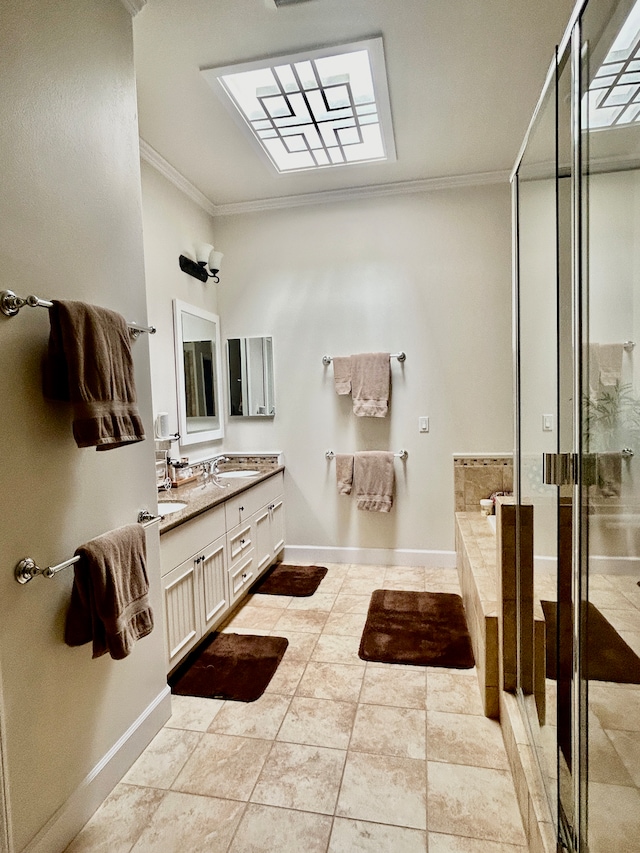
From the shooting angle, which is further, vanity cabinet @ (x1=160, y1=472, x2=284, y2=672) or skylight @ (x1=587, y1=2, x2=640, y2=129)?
vanity cabinet @ (x1=160, y1=472, x2=284, y2=672)

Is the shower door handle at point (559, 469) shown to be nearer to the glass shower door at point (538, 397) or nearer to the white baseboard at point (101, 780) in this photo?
the glass shower door at point (538, 397)

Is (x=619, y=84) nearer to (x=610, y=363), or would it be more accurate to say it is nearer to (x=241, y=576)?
(x=610, y=363)

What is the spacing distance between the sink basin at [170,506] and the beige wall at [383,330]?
4.37 feet

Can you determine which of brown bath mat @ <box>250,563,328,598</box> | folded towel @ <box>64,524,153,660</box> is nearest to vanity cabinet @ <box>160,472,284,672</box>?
brown bath mat @ <box>250,563,328,598</box>

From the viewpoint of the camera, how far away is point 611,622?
99 cm

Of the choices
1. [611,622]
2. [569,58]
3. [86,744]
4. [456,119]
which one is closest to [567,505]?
[611,622]

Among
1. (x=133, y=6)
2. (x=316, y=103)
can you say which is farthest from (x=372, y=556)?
(x=133, y=6)

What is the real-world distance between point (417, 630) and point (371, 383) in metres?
1.67

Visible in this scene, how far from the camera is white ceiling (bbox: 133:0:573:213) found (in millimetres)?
1842

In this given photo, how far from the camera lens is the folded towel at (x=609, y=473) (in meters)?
0.99

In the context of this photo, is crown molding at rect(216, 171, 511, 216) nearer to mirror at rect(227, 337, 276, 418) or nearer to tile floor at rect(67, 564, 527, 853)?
mirror at rect(227, 337, 276, 418)

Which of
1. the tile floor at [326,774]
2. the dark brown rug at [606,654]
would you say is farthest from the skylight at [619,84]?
the tile floor at [326,774]

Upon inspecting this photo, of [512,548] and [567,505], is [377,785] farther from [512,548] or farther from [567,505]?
[567,505]

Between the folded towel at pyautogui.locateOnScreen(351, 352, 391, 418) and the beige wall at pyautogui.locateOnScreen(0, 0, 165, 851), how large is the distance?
196 centimetres
